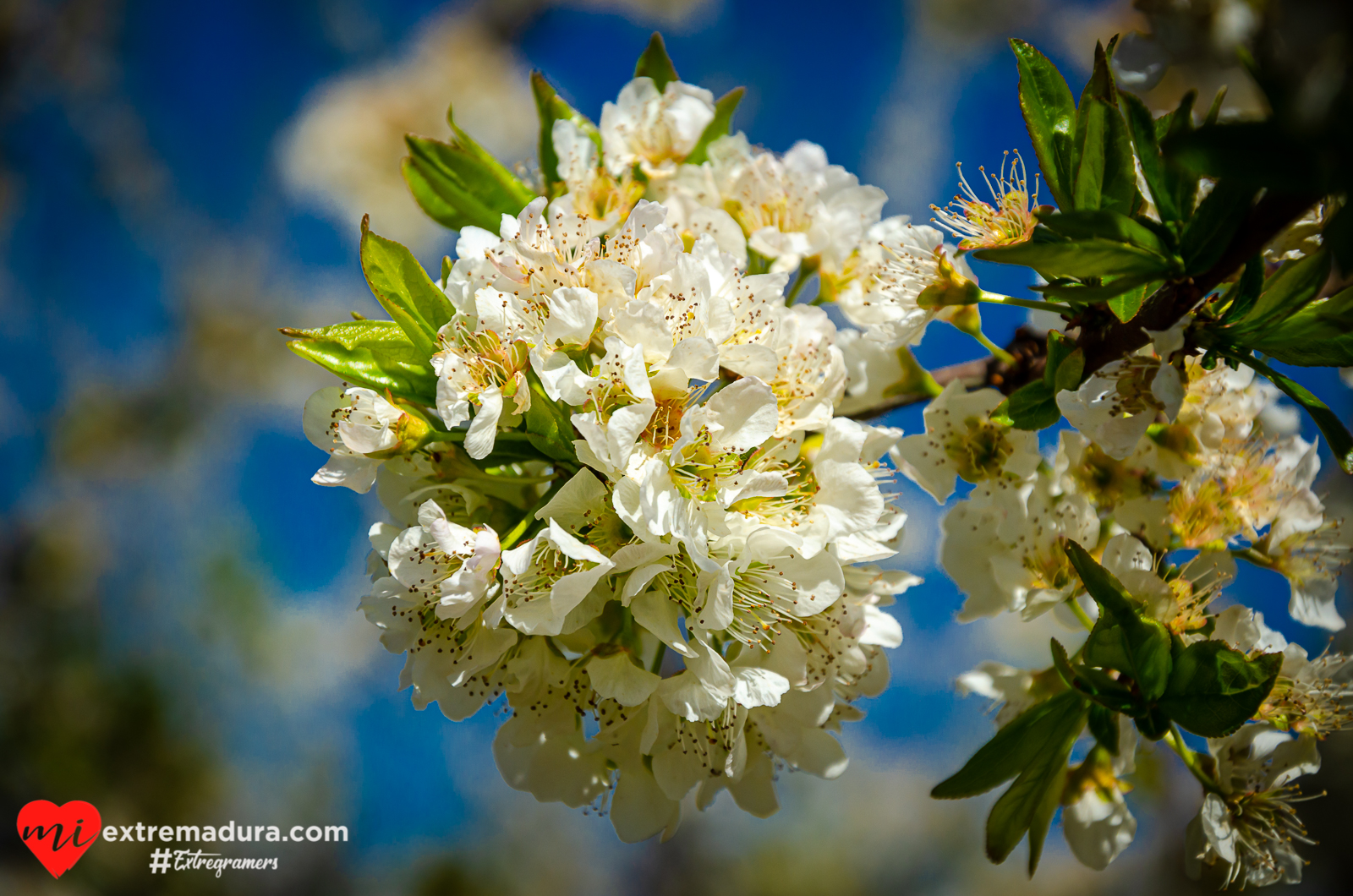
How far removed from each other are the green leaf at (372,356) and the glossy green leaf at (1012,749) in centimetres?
74

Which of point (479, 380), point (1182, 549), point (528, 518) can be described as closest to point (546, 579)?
point (528, 518)

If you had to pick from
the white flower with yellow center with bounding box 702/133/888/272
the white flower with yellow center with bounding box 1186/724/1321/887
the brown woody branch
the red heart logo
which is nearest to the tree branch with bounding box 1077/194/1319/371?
the brown woody branch

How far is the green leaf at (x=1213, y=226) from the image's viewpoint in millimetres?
699

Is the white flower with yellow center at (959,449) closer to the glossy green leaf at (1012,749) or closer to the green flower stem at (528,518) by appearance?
the glossy green leaf at (1012,749)

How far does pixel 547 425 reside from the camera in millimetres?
814

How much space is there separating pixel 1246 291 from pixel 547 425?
71 centimetres

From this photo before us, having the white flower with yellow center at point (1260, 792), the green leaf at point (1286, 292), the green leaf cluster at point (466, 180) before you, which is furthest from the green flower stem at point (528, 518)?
the white flower with yellow center at point (1260, 792)

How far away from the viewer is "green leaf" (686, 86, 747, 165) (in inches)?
47.0

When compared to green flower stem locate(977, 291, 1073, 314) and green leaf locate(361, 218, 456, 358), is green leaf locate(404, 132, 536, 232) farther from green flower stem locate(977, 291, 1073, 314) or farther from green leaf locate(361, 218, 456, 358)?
green flower stem locate(977, 291, 1073, 314)

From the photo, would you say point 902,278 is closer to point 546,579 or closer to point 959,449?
point 959,449

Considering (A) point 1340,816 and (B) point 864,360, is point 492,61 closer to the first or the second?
(B) point 864,360

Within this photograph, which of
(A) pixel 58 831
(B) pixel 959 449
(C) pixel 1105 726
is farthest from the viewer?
(A) pixel 58 831

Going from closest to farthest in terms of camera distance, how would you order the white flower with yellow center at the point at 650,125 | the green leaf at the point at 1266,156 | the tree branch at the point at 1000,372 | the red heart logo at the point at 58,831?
the green leaf at the point at 1266,156
the tree branch at the point at 1000,372
the white flower with yellow center at the point at 650,125
the red heart logo at the point at 58,831

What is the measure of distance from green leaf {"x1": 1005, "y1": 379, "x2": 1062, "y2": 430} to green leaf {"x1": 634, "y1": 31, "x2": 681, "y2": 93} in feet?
2.30
